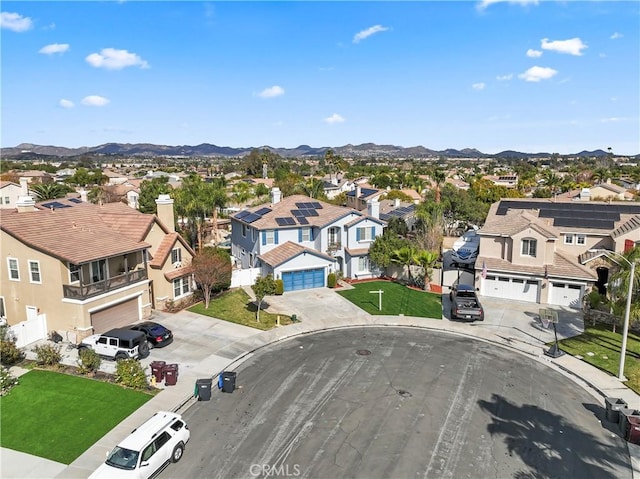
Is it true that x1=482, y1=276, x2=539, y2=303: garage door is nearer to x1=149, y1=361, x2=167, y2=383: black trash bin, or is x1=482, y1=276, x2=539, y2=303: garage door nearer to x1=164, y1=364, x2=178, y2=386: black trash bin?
x1=164, y1=364, x2=178, y2=386: black trash bin

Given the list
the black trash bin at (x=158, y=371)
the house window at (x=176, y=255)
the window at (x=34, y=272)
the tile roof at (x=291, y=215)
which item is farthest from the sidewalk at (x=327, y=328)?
the window at (x=34, y=272)

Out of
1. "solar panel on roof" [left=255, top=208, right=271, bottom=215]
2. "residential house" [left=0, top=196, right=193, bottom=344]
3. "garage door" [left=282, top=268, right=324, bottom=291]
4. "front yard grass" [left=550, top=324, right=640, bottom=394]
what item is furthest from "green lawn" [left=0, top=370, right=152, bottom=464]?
"solar panel on roof" [left=255, top=208, right=271, bottom=215]

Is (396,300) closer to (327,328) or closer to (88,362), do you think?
(327,328)

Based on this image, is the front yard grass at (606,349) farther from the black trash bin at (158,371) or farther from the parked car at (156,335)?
the parked car at (156,335)

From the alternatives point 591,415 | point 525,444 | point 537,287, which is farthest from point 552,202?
point 525,444

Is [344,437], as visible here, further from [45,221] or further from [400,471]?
[45,221]
